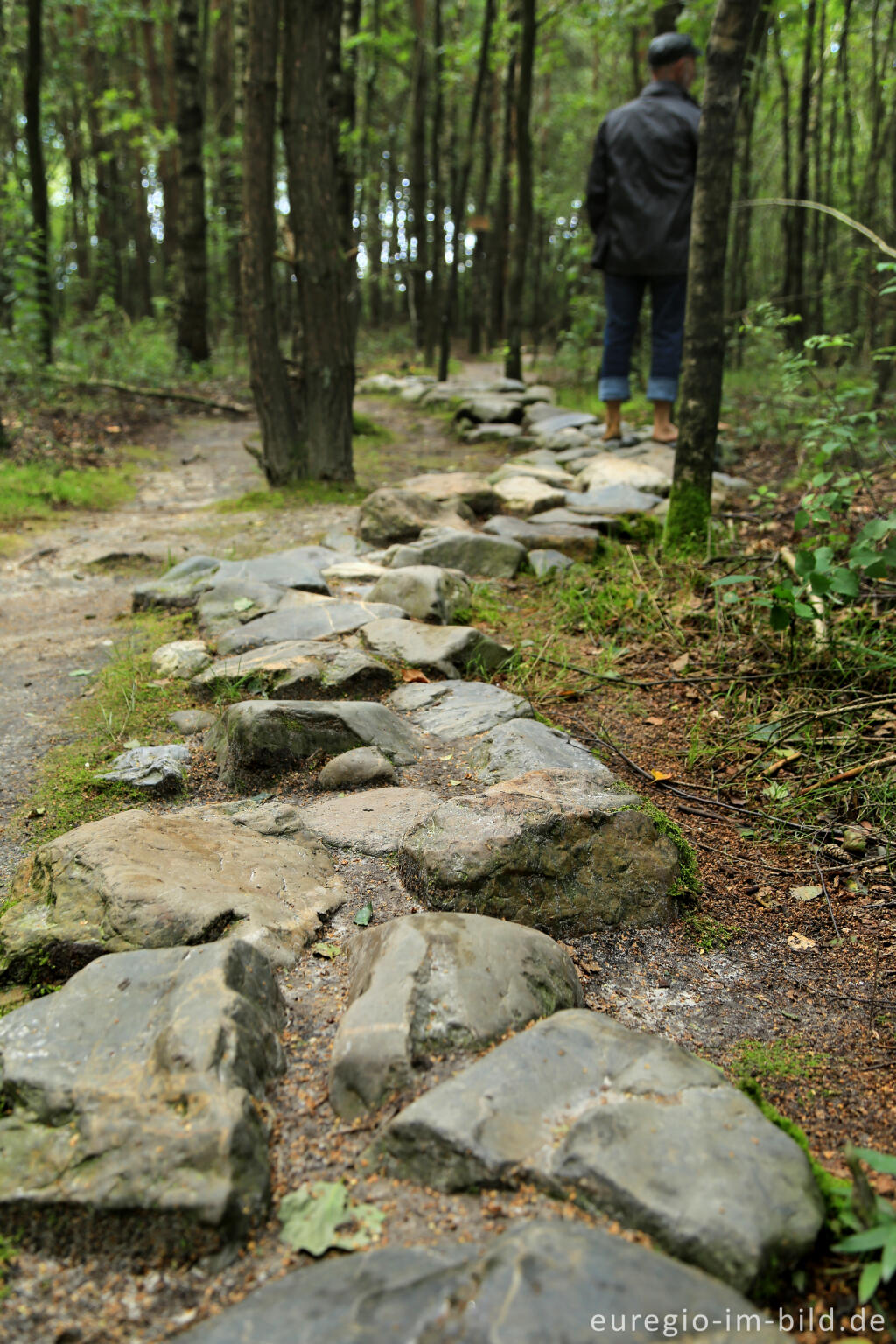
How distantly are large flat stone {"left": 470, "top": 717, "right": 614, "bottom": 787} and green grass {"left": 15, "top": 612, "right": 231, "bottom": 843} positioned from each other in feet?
3.39

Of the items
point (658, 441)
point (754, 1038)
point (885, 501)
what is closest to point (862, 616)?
point (754, 1038)

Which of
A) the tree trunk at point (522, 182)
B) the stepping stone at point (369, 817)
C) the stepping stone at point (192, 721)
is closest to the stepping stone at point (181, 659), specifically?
the stepping stone at point (192, 721)

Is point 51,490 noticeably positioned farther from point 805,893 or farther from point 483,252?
point 483,252

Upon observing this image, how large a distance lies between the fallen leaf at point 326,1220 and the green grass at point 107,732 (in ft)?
4.71

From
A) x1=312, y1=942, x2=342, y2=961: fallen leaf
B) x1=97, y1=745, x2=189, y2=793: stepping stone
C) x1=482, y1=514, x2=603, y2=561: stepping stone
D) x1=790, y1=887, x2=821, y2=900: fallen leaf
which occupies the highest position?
x1=482, y1=514, x2=603, y2=561: stepping stone

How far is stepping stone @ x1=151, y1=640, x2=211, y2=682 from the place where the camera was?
3420 mm

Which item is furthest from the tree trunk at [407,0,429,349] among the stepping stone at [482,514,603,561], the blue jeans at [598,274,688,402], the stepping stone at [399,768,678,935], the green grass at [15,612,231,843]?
the stepping stone at [399,768,678,935]

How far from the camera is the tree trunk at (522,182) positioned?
350 inches

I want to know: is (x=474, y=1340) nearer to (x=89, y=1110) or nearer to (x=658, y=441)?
(x=89, y=1110)

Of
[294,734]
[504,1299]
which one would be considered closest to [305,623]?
[294,734]

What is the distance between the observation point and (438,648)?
11.2ft

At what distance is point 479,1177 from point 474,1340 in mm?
296

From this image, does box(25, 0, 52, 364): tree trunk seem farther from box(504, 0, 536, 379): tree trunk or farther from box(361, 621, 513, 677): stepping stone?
box(361, 621, 513, 677): stepping stone

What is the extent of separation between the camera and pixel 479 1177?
50.3 inches
